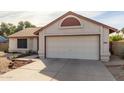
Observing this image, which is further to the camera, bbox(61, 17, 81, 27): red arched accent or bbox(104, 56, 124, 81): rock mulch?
bbox(61, 17, 81, 27): red arched accent

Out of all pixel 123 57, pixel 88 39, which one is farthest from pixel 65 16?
pixel 123 57

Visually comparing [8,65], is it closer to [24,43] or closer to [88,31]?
[88,31]

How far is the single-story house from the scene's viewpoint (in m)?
15.3

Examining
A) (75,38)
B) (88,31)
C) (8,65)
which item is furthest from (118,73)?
(8,65)

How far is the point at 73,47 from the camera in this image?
1644 centimetres

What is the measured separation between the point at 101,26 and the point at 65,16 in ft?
11.6

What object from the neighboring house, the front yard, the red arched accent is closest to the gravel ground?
the red arched accent

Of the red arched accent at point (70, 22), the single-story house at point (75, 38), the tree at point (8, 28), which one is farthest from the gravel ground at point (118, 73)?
the tree at point (8, 28)

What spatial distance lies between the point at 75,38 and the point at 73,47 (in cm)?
89

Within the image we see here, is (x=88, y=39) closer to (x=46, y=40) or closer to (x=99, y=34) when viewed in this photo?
(x=99, y=34)

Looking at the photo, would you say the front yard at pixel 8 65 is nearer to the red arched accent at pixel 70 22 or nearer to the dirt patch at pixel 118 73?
the red arched accent at pixel 70 22

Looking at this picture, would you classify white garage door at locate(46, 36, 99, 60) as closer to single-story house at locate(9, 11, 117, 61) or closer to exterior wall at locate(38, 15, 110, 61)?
single-story house at locate(9, 11, 117, 61)

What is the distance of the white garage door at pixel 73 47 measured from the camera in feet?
51.7

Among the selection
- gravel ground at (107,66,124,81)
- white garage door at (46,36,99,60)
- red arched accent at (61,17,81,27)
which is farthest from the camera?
red arched accent at (61,17,81,27)
